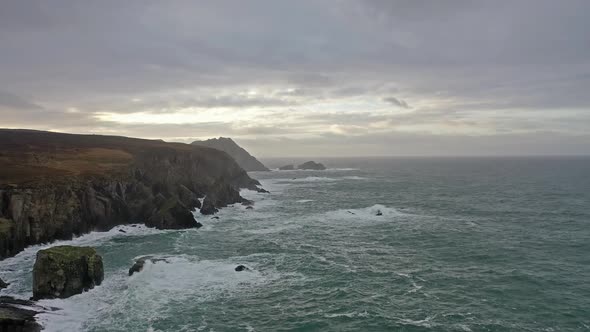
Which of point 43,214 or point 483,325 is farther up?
point 43,214

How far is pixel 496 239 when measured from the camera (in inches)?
2370

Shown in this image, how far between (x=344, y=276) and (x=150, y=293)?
20558mm

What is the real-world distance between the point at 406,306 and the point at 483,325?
658cm

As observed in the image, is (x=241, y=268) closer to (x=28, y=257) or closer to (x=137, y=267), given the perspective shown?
(x=137, y=267)

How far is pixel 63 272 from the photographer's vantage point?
3791 centimetres

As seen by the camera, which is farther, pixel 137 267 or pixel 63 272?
pixel 137 267

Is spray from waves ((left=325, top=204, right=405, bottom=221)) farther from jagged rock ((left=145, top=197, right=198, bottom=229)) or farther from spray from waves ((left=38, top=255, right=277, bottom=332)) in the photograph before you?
spray from waves ((left=38, top=255, right=277, bottom=332))

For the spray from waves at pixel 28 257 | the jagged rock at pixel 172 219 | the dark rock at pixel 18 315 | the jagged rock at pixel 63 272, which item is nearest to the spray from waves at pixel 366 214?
the jagged rock at pixel 172 219

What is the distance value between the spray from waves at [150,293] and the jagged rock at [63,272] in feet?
3.04

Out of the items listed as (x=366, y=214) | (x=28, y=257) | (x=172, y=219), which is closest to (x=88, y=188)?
(x=172, y=219)

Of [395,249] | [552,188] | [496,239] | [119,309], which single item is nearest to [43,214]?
[119,309]

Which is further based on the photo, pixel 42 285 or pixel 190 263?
pixel 190 263

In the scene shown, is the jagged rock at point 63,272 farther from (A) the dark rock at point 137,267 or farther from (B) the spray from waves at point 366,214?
(B) the spray from waves at point 366,214

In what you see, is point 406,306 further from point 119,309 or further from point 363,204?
point 363,204
